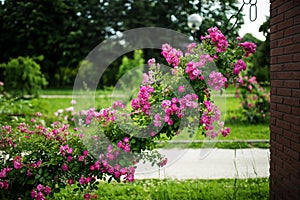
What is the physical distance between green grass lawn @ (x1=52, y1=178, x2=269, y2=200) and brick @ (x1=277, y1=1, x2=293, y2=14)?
1426 millimetres

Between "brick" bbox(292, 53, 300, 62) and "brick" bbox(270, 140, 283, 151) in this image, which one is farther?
"brick" bbox(270, 140, 283, 151)

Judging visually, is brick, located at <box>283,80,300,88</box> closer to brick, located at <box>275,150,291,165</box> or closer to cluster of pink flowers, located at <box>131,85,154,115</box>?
brick, located at <box>275,150,291,165</box>

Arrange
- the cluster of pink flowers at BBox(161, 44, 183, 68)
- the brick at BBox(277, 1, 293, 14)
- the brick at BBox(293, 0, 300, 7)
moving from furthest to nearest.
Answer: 1. the cluster of pink flowers at BBox(161, 44, 183, 68)
2. the brick at BBox(277, 1, 293, 14)
3. the brick at BBox(293, 0, 300, 7)

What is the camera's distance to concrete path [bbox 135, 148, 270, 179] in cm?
392

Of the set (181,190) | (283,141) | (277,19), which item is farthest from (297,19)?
(181,190)

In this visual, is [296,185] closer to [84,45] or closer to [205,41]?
[205,41]

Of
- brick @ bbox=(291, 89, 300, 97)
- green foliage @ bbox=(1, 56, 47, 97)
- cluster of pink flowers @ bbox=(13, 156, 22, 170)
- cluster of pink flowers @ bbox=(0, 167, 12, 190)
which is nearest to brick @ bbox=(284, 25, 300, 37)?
brick @ bbox=(291, 89, 300, 97)

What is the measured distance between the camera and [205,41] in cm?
272

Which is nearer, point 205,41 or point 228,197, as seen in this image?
point 205,41

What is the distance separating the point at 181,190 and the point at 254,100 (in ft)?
13.6

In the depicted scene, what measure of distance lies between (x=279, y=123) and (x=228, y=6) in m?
3.83

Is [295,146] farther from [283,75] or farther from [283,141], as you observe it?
[283,75]

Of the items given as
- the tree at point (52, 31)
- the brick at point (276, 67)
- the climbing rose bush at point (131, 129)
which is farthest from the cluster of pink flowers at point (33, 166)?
the tree at point (52, 31)

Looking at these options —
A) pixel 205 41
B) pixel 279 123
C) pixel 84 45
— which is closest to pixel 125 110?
pixel 205 41
